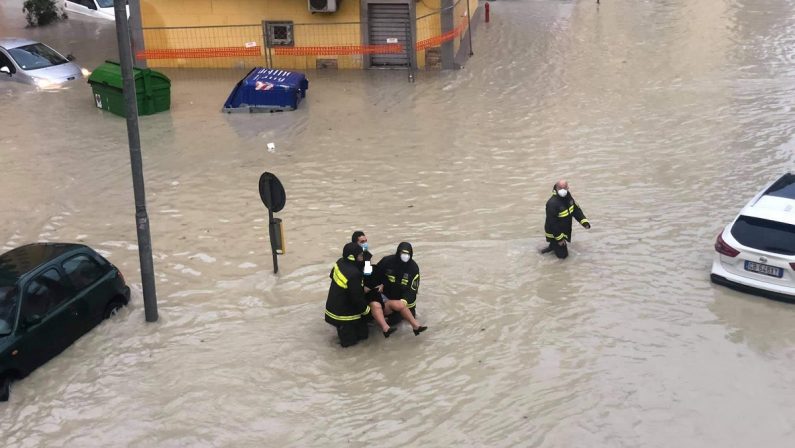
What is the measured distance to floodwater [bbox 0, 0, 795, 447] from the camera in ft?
28.4

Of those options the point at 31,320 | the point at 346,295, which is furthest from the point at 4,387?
the point at 346,295

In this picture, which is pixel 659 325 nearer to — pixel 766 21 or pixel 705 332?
pixel 705 332


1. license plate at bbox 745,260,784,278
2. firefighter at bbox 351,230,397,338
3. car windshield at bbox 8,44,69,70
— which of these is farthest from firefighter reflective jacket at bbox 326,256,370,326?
car windshield at bbox 8,44,69,70

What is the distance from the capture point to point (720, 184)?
14500mm

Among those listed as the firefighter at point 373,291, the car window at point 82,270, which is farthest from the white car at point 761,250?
the car window at point 82,270

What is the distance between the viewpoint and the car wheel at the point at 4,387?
8934mm

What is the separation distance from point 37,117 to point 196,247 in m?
8.95

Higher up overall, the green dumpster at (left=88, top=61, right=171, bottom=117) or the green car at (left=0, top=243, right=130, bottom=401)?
the green dumpster at (left=88, top=61, right=171, bottom=117)

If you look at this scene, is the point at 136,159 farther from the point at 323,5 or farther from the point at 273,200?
the point at 323,5

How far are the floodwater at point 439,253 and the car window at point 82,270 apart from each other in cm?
68

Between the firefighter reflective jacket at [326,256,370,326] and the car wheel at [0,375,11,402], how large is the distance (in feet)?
11.8

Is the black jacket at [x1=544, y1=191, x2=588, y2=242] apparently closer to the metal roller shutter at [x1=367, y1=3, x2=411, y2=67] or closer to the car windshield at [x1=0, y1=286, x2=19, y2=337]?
the car windshield at [x1=0, y1=286, x2=19, y2=337]

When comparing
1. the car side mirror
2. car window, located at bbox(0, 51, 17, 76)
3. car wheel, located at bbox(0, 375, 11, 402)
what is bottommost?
car wheel, located at bbox(0, 375, 11, 402)

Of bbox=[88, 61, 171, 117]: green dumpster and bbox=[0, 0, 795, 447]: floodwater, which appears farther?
bbox=[88, 61, 171, 117]: green dumpster
